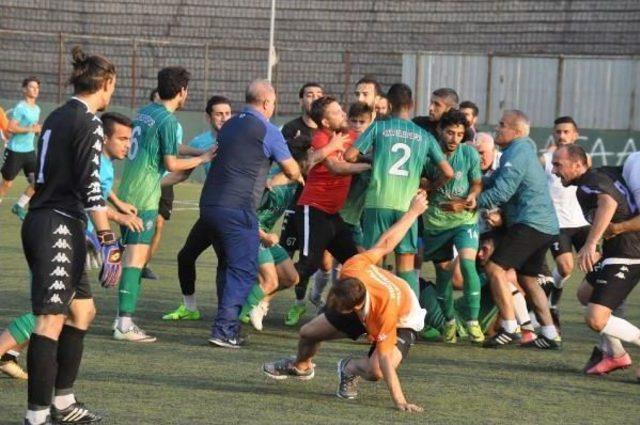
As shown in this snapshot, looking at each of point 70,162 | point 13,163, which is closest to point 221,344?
point 70,162

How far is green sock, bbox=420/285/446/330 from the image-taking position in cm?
1041

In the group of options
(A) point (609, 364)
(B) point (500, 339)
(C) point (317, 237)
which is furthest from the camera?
(C) point (317, 237)

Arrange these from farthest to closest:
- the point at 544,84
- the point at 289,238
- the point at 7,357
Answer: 1. the point at 544,84
2. the point at 289,238
3. the point at 7,357

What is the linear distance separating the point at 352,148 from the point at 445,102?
55.9 inches

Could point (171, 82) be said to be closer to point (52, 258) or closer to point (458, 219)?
point (458, 219)

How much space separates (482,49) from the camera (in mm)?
31703

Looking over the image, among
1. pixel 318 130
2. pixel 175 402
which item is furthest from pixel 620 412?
pixel 318 130

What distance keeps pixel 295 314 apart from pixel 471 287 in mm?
1608

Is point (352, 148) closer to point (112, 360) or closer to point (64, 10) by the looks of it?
point (112, 360)

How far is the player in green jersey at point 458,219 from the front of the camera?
33.6 ft

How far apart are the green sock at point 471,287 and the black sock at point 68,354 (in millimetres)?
3990

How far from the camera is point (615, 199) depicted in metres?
8.58

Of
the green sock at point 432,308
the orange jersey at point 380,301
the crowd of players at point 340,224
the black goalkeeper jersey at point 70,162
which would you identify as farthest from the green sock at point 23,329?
the green sock at point 432,308

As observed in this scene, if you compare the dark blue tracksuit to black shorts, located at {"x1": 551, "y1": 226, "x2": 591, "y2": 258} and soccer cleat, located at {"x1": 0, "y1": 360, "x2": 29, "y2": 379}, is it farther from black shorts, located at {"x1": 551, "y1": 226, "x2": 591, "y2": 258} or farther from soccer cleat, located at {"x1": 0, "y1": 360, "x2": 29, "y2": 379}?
black shorts, located at {"x1": 551, "y1": 226, "x2": 591, "y2": 258}
